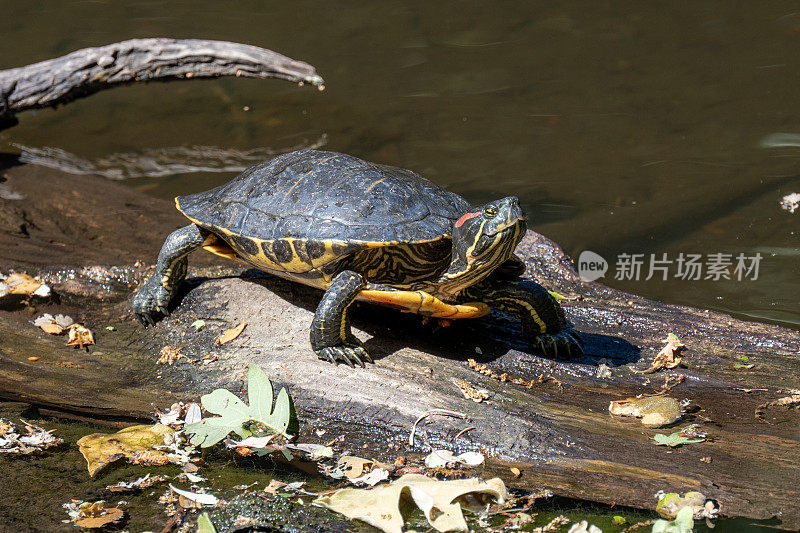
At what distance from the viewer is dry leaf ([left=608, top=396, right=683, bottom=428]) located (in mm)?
3516

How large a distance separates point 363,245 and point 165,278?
1444mm

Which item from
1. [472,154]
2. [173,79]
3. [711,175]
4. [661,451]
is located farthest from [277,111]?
[661,451]

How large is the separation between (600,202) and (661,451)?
420 cm

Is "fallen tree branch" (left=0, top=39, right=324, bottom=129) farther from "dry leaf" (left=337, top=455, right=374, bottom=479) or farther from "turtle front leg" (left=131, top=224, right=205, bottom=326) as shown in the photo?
"dry leaf" (left=337, top=455, right=374, bottom=479)

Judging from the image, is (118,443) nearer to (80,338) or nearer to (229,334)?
(229,334)

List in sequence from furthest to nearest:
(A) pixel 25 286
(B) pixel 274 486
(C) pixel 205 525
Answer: (A) pixel 25 286 → (B) pixel 274 486 → (C) pixel 205 525

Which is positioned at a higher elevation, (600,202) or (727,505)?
(600,202)

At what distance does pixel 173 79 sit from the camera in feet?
24.3

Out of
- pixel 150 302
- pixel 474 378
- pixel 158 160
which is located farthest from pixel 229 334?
pixel 158 160

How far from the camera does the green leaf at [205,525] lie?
103 inches

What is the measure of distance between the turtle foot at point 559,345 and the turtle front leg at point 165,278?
2.19 meters

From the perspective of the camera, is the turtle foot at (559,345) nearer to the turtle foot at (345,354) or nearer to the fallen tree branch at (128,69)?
the turtle foot at (345,354)

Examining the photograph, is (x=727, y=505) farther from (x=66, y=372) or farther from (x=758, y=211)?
(x=758, y=211)

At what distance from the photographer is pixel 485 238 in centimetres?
359
